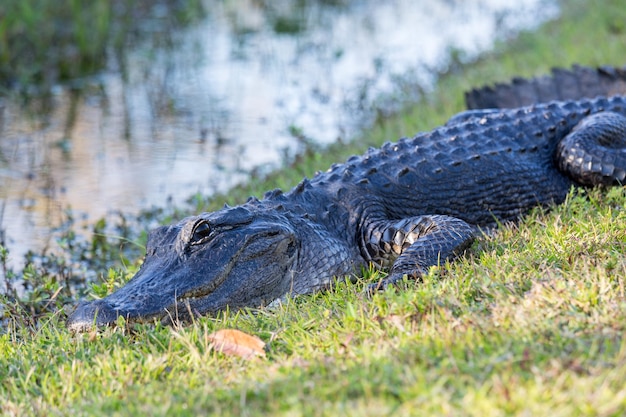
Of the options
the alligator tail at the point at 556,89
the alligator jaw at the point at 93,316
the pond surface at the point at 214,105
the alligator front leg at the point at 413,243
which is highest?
the alligator tail at the point at 556,89

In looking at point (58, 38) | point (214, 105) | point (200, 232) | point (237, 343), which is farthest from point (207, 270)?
point (58, 38)

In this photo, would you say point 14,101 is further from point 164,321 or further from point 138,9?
point 164,321

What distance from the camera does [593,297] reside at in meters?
2.96

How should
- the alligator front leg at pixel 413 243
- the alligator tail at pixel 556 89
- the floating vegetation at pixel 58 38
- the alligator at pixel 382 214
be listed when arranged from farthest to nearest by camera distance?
the floating vegetation at pixel 58 38
the alligator tail at pixel 556 89
the alligator front leg at pixel 413 243
the alligator at pixel 382 214

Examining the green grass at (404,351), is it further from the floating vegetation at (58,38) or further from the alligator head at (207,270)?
the floating vegetation at (58,38)

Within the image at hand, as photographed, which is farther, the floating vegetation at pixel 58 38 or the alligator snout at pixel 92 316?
the floating vegetation at pixel 58 38

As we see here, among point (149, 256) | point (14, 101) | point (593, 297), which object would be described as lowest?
point (14, 101)

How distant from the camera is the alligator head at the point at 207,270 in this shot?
3.48m

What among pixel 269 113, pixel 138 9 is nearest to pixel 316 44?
pixel 269 113

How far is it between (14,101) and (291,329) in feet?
22.9

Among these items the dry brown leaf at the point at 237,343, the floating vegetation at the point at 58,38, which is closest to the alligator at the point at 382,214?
the dry brown leaf at the point at 237,343

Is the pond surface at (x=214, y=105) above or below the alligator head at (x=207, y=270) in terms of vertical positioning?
below

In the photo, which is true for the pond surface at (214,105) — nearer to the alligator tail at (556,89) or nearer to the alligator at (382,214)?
the alligator tail at (556,89)

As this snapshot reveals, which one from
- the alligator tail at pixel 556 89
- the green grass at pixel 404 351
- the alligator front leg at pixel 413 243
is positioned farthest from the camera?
the alligator tail at pixel 556 89
